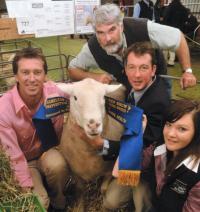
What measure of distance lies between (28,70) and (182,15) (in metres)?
5.78

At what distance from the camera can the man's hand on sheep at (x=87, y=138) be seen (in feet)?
6.60

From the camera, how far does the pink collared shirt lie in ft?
6.79

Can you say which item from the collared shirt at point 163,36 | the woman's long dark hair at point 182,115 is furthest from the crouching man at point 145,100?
the collared shirt at point 163,36

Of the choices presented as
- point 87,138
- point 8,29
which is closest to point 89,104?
point 87,138

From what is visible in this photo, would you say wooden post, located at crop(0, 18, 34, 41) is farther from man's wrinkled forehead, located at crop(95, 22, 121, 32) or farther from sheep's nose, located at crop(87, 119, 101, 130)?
sheep's nose, located at crop(87, 119, 101, 130)

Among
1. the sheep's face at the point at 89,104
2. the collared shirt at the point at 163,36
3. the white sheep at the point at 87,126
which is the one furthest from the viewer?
the collared shirt at the point at 163,36

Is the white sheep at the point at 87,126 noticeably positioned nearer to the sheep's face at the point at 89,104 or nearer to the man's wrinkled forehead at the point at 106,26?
the sheep's face at the point at 89,104

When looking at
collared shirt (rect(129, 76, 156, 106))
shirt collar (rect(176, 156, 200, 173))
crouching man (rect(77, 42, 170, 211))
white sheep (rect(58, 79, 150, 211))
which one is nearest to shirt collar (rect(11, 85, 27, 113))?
white sheep (rect(58, 79, 150, 211))

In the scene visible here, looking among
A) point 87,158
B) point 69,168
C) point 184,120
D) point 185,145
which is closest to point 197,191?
point 185,145

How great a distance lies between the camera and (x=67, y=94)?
220 cm

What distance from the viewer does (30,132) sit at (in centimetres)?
228

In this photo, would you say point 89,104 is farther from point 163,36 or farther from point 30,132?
point 163,36

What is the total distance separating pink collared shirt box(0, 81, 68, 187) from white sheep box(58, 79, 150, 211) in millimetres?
189

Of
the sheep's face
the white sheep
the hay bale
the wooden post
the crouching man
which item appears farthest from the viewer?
the wooden post
